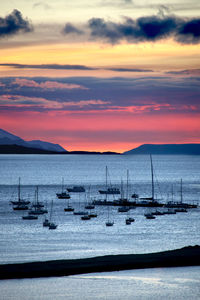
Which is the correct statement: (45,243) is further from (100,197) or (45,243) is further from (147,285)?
(100,197)

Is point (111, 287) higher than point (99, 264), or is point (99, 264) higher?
point (99, 264)

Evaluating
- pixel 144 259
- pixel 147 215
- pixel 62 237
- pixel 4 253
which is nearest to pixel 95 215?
pixel 147 215

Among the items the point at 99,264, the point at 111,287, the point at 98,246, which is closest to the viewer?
the point at 111,287

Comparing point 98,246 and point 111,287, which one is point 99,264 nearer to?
point 111,287

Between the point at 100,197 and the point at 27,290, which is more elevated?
the point at 100,197

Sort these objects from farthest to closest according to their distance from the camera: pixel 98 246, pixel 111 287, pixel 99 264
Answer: pixel 98 246
pixel 99 264
pixel 111 287

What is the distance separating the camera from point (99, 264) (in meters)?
51.8

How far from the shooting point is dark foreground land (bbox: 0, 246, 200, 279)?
1927 inches

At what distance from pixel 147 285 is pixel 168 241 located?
83.1ft

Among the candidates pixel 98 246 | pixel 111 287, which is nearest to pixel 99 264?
pixel 111 287

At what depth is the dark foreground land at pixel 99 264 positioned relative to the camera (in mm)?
48938

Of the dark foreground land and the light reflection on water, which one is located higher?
the dark foreground land

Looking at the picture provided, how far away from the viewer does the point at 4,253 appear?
62969 millimetres

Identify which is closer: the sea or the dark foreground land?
the sea
